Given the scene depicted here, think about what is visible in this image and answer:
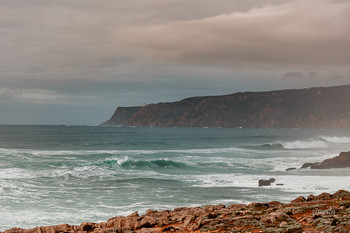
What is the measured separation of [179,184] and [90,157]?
1079 inches

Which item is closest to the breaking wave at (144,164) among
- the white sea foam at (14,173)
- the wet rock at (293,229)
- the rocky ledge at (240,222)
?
the white sea foam at (14,173)

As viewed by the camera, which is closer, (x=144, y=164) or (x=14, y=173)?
(x=14, y=173)

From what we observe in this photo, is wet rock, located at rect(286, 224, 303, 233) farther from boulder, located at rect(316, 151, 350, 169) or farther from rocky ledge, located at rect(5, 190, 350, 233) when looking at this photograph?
boulder, located at rect(316, 151, 350, 169)

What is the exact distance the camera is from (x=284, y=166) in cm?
4953

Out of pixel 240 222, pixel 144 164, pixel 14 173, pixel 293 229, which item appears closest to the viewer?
pixel 293 229

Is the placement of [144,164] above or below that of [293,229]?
below

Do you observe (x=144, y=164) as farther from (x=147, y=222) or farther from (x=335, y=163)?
(x=147, y=222)

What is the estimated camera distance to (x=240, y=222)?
14719mm

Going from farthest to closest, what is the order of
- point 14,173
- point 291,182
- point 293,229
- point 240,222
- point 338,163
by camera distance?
1. point 338,163
2. point 14,173
3. point 291,182
4. point 240,222
5. point 293,229

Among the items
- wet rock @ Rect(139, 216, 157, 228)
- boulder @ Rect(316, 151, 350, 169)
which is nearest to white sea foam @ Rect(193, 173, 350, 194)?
boulder @ Rect(316, 151, 350, 169)

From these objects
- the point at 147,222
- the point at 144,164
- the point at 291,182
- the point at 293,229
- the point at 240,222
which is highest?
the point at 293,229

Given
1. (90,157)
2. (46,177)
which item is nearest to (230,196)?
(46,177)

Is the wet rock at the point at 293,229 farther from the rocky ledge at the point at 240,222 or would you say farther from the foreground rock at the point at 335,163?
the foreground rock at the point at 335,163

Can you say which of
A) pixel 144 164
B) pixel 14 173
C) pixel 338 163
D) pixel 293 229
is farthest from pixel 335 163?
pixel 293 229
